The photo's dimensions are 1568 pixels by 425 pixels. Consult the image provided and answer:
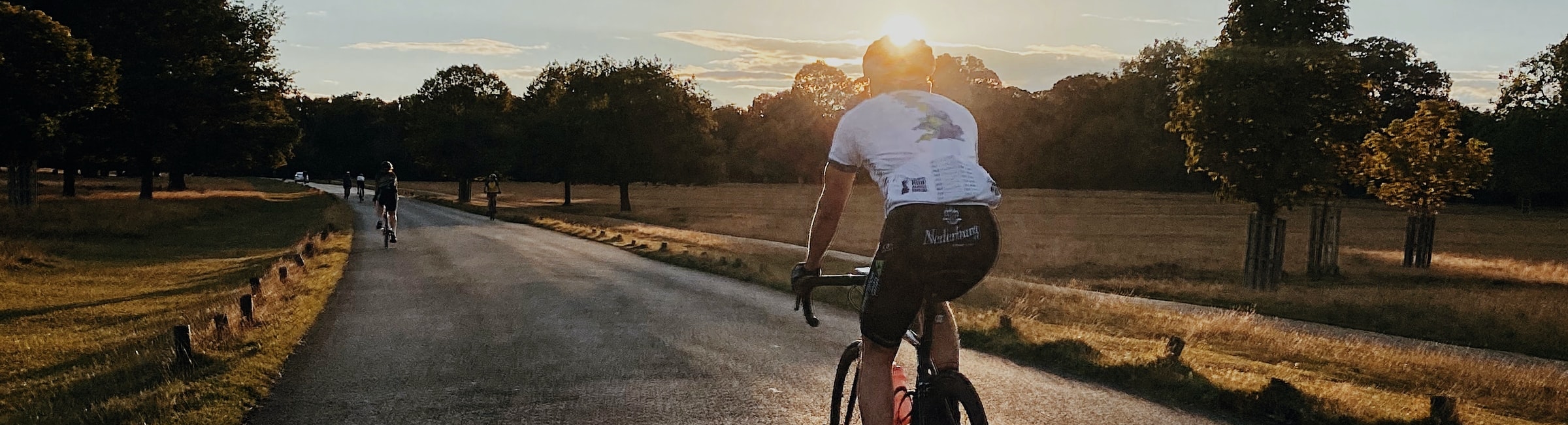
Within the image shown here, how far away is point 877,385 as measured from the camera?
11.3 feet

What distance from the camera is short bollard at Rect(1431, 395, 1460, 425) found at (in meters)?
5.67

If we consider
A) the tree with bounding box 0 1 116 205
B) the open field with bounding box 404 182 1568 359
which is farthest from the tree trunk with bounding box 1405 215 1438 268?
the tree with bounding box 0 1 116 205

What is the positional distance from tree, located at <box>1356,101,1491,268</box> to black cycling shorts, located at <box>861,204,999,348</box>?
89.7 ft

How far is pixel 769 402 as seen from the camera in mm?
A: 6027

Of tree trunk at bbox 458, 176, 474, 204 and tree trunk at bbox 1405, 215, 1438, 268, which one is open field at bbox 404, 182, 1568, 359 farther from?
tree trunk at bbox 458, 176, 474, 204

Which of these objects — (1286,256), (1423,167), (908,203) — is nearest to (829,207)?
(908,203)

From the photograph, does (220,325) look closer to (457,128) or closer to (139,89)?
(139,89)

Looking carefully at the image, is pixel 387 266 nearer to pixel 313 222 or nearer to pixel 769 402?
pixel 769 402

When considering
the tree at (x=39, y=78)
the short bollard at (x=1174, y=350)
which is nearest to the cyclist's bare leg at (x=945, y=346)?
the short bollard at (x=1174, y=350)

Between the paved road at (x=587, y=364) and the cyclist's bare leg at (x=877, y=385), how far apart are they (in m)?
2.07

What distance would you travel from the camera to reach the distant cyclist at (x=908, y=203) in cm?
318

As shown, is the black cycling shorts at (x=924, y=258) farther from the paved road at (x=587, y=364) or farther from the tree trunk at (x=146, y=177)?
the tree trunk at (x=146, y=177)

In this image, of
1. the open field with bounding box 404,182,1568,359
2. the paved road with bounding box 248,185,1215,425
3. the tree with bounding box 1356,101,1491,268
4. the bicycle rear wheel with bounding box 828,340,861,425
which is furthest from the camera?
the tree with bounding box 1356,101,1491,268

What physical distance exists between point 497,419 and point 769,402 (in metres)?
1.57
